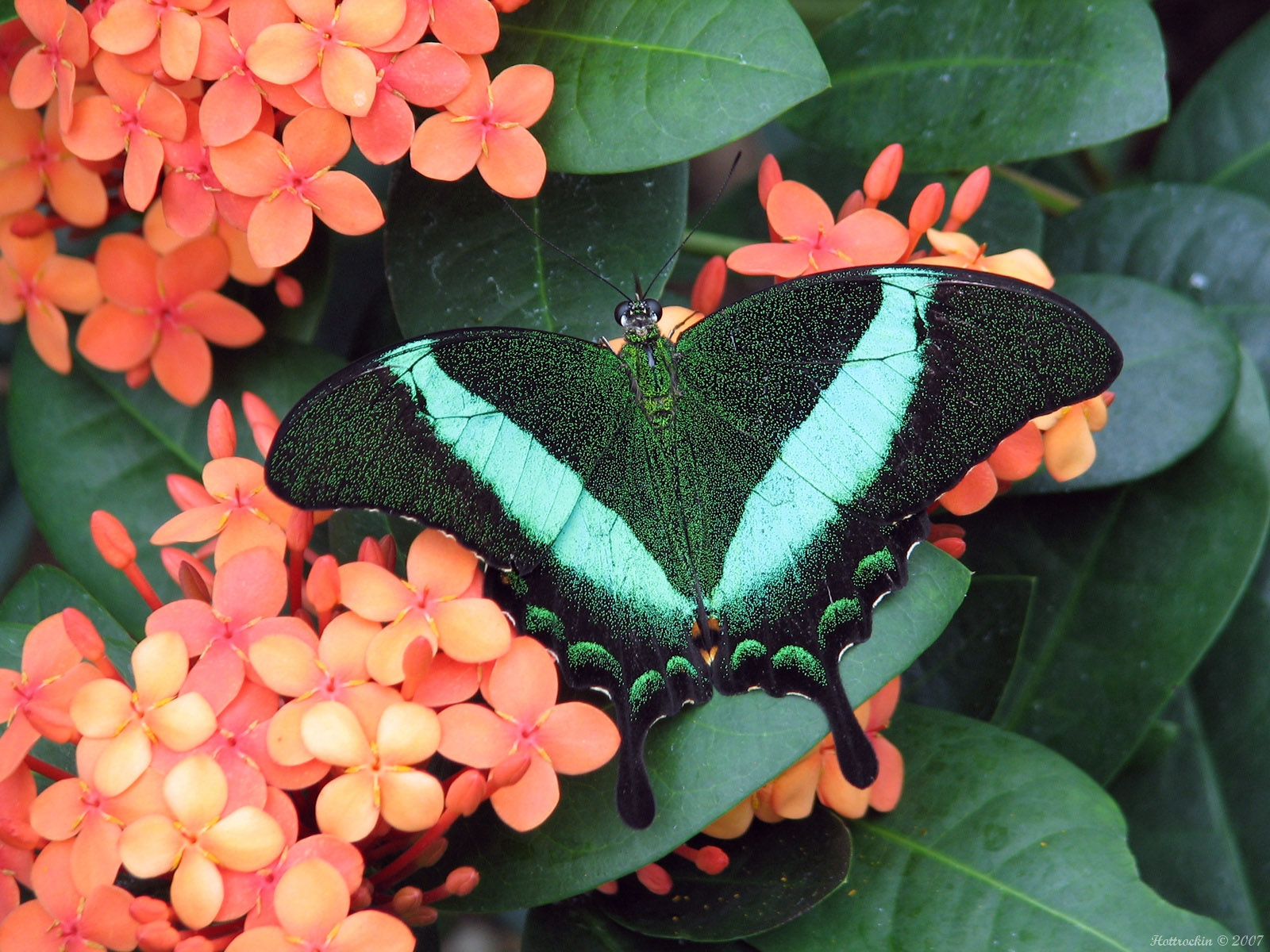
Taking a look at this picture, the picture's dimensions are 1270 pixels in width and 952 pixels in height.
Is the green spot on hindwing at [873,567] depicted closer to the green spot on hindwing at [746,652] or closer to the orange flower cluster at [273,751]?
the green spot on hindwing at [746,652]

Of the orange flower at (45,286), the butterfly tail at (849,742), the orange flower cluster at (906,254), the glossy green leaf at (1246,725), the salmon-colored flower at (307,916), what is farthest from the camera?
the glossy green leaf at (1246,725)

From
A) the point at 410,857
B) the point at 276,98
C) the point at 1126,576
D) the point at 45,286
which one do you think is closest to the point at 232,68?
the point at 276,98

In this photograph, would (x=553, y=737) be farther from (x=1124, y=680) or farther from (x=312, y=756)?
(x=1124, y=680)

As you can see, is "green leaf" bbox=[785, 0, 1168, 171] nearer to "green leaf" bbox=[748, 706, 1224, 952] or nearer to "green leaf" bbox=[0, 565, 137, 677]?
"green leaf" bbox=[748, 706, 1224, 952]

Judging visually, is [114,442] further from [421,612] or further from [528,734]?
[528,734]

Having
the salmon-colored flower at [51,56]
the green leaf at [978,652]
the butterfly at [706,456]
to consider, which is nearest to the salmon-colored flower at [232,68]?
the salmon-colored flower at [51,56]

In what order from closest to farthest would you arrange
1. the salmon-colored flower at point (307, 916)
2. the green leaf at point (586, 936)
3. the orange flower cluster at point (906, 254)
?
the salmon-colored flower at point (307, 916) → the orange flower cluster at point (906, 254) → the green leaf at point (586, 936)
